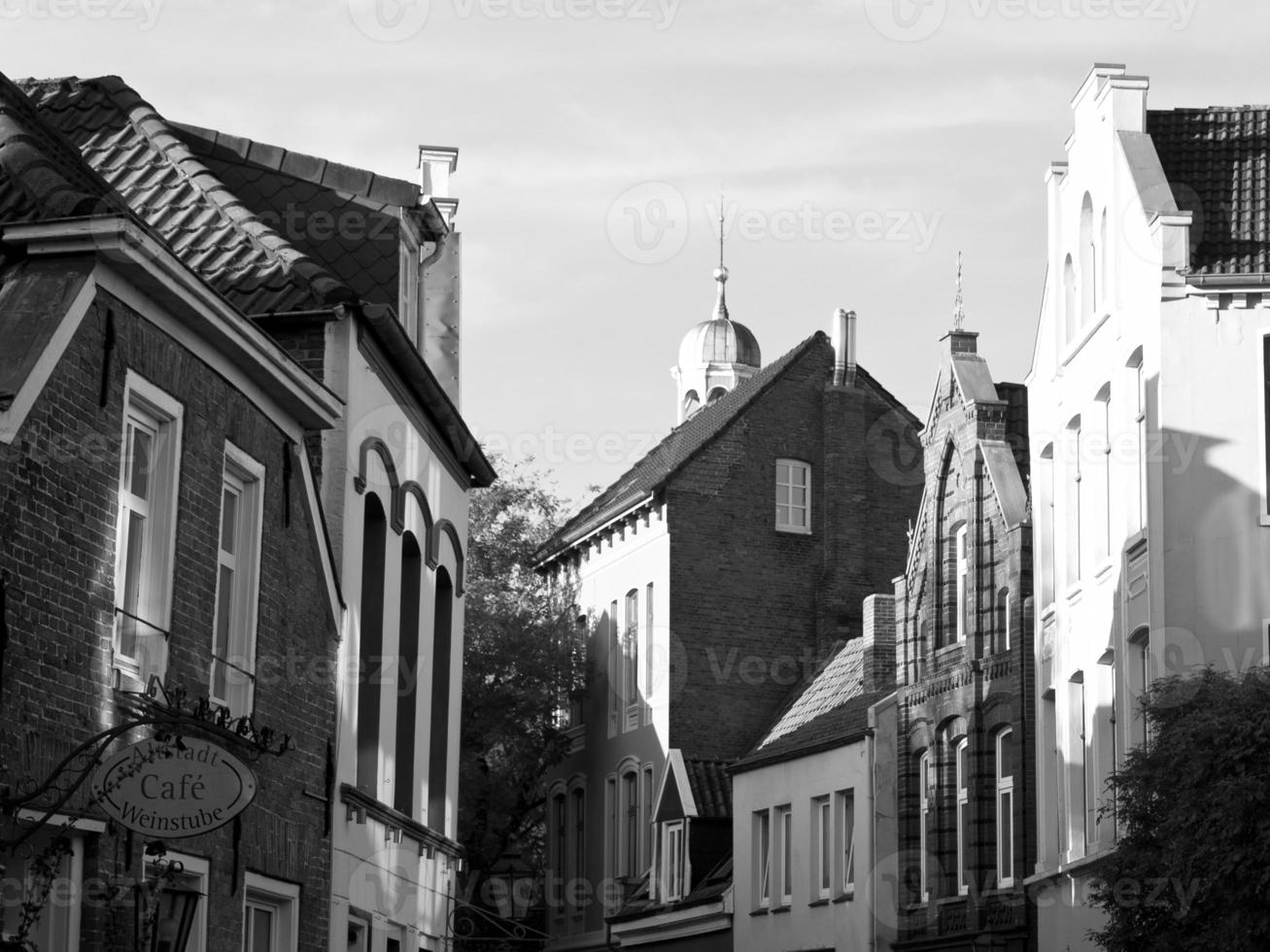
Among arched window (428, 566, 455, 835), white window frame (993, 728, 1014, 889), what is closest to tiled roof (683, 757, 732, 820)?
white window frame (993, 728, 1014, 889)

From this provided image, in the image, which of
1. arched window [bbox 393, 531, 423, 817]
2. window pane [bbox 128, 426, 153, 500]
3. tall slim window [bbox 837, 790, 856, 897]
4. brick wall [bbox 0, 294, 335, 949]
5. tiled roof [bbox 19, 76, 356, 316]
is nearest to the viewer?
brick wall [bbox 0, 294, 335, 949]

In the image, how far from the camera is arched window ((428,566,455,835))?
2347 cm

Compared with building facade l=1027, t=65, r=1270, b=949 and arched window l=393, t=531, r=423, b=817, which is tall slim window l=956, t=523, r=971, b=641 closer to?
building facade l=1027, t=65, r=1270, b=949

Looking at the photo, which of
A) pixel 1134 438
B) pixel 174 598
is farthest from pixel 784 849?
pixel 174 598

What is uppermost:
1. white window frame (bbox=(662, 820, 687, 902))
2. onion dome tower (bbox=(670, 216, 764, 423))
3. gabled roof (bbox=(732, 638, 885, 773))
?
onion dome tower (bbox=(670, 216, 764, 423))

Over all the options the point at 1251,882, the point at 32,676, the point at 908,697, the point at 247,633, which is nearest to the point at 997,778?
the point at 908,697

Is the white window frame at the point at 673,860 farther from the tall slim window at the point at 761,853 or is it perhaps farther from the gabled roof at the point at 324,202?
the gabled roof at the point at 324,202

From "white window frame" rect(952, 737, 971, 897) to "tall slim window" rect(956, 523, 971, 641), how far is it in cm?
176

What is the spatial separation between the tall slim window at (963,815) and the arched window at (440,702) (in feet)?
39.0

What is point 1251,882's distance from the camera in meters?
19.1

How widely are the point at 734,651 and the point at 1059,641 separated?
17675 millimetres

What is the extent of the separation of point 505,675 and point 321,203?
27753mm

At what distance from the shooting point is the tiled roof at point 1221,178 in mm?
25828

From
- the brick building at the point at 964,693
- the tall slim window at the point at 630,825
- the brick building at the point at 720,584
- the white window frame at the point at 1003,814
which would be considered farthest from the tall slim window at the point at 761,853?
the white window frame at the point at 1003,814
